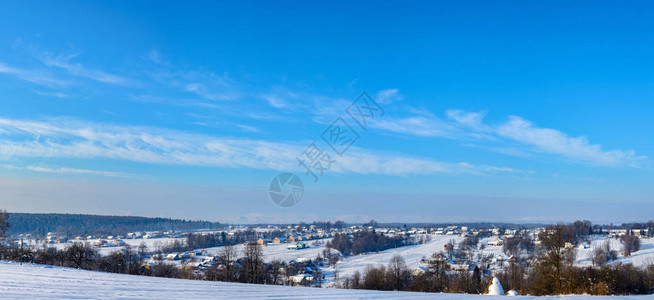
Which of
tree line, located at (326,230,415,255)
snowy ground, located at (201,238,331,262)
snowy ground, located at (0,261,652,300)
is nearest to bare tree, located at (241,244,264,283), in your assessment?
snowy ground, located at (0,261,652,300)

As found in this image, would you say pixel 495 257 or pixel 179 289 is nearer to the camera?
pixel 179 289

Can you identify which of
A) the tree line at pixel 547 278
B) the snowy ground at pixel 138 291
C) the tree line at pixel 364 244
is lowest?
the tree line at pixel 364 244

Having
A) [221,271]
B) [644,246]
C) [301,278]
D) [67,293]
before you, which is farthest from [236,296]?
[644,246]

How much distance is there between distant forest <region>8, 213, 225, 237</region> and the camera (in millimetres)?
127981

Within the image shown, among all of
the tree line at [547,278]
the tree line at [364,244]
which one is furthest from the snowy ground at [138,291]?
the tree line at [364,244]

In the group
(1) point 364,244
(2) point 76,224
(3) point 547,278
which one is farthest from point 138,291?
(2) point 76,224

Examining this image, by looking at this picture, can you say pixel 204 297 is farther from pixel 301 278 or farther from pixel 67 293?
pixel 301 278

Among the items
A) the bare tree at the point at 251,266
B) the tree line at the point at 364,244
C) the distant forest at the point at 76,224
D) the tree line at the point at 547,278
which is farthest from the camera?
the distant forest at the point at 76,224

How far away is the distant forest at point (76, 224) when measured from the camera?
128 meters

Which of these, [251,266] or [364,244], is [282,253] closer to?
[364,244]

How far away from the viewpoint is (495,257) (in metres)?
67.8

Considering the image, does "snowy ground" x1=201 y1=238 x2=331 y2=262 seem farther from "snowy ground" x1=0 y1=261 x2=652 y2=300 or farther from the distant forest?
the distant forest

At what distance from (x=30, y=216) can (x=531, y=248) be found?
473 ft

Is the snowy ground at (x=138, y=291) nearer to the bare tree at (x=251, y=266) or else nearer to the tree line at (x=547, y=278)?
the tree line at (x=547, y=278)
